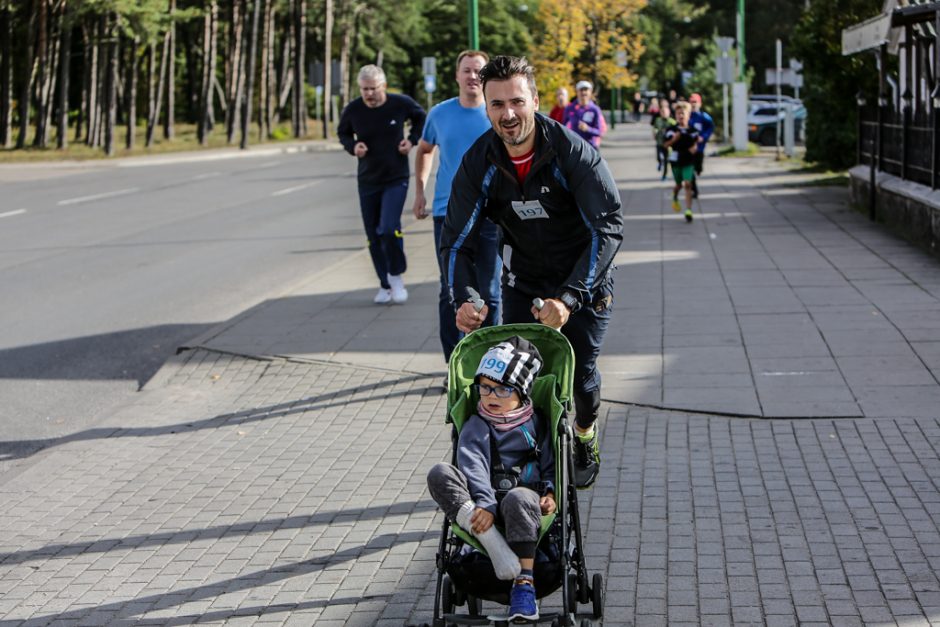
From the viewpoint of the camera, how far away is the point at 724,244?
683 inches

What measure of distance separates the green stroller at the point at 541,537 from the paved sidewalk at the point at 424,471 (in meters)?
0.37

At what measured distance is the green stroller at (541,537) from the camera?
15.6 feet

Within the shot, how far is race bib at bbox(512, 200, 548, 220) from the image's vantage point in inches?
218

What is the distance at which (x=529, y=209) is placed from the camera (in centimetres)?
556

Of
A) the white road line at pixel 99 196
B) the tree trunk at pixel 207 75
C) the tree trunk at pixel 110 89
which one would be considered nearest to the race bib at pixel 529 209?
the white road line at pixel 99 196

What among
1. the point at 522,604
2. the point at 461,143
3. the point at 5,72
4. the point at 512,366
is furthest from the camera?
the point at 5,72

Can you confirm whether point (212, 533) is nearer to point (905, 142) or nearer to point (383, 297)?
point (383, 297)

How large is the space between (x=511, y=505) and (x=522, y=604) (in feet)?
1.07

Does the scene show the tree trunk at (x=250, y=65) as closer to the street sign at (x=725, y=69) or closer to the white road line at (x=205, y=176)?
the white road line at (x=205, y=176)

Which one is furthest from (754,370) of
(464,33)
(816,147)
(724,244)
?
(464,33)

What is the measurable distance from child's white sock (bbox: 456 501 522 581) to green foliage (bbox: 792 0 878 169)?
20.2 meters

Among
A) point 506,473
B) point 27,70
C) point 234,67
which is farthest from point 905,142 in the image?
point 234,67

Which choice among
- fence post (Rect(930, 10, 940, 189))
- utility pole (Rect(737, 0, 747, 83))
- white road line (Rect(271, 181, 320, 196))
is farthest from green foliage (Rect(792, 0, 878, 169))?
utility pole (Rect(737, 0, 747, 83))

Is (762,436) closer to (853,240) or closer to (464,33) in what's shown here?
(853,240)
